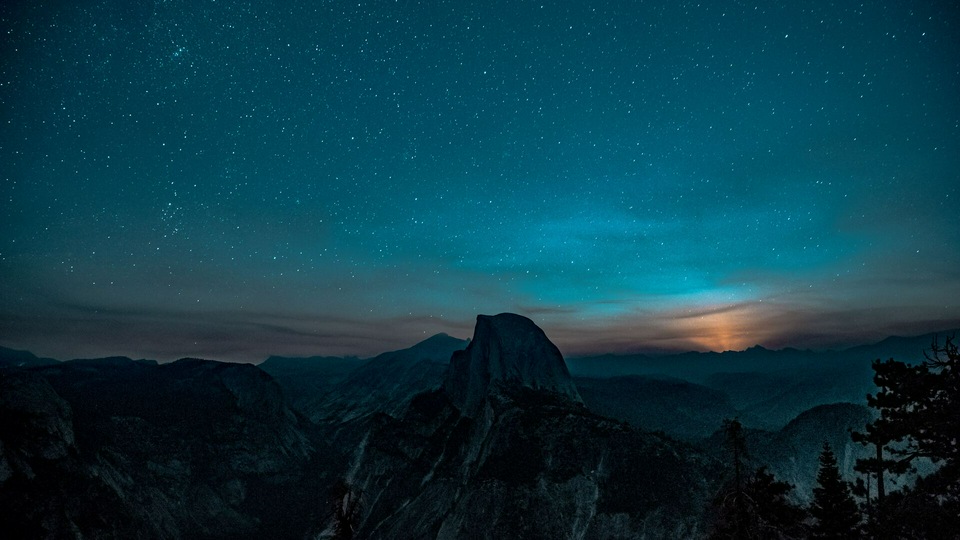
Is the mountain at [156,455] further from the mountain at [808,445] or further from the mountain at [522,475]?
the mountain at [808,445]

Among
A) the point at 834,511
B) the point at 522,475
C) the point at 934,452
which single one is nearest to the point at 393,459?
the point at 522,475

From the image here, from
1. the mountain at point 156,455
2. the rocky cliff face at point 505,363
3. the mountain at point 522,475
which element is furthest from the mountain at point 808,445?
Result: the mountain at point 156,455

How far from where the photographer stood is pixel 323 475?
445ft

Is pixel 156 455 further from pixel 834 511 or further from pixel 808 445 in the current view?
pixel 808 445

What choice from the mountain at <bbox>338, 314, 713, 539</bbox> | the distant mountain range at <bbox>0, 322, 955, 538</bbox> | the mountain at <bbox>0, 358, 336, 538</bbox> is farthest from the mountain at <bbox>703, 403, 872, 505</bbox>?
the mountain at <bbox>0, 358, 336, 538</bbox>

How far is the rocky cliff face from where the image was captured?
130875 mm

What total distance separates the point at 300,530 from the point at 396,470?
2559 centimetres

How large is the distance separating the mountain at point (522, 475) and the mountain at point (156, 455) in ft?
89.7

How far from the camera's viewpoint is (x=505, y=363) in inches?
5344

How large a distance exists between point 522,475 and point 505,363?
200ft

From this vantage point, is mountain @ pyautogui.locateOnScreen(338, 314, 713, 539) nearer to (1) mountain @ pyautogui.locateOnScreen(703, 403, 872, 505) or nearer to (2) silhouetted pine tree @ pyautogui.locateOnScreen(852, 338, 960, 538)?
(1) mountain @ pyautogui.locateOnScreen(703, 403, 872, 505)

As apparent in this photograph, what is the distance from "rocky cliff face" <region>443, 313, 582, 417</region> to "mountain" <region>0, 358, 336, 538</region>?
164 feet

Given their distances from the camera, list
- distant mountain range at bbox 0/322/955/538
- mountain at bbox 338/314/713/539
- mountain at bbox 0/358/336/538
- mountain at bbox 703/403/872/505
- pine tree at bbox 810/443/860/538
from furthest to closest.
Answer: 1. mountain at bbox 703/403/872/505
2. mountain at bbox 0/358/336/538
3. distant mountain range at bbox 0/322/955/538
4. mountain at bbox 338/314/713/539
5. pine tree at bbox 810/443/860/538

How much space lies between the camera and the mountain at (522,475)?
65.9 metres
